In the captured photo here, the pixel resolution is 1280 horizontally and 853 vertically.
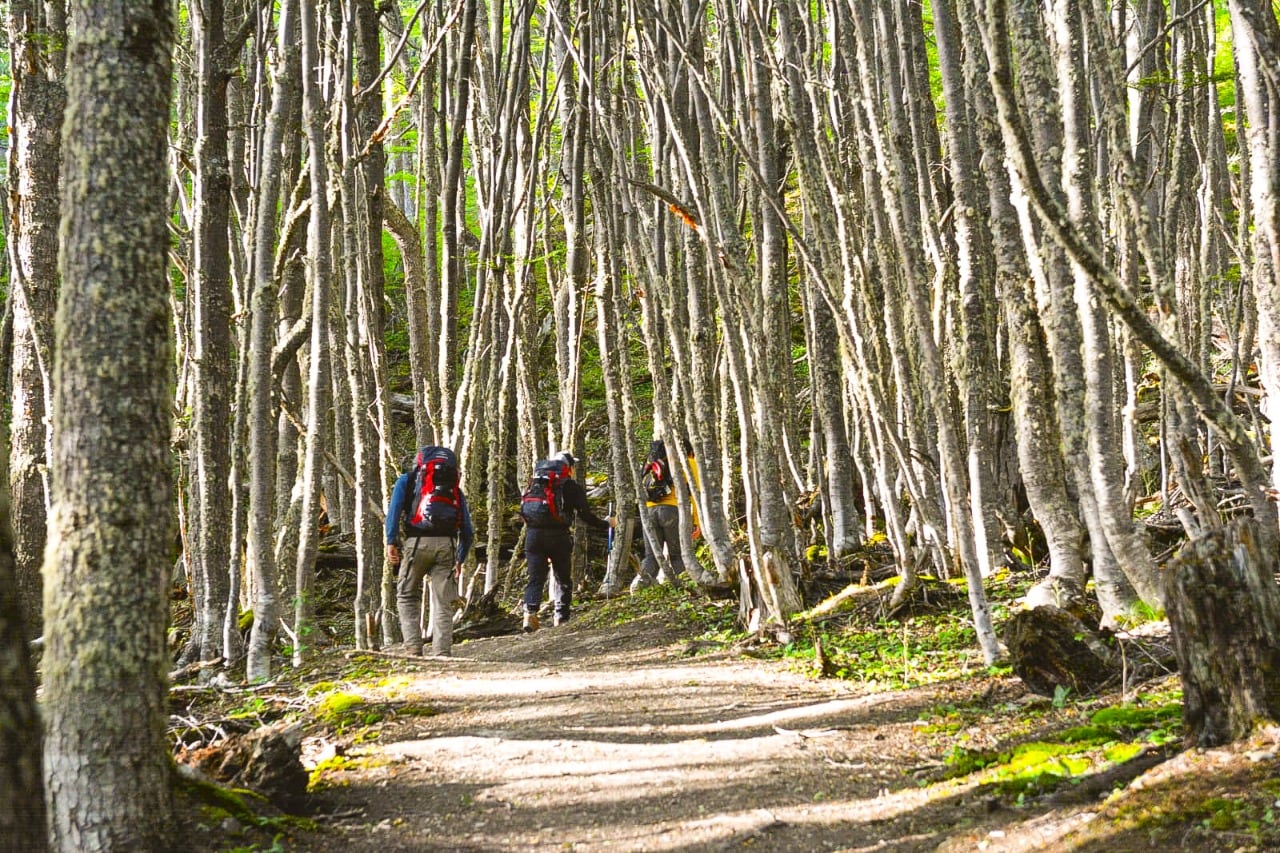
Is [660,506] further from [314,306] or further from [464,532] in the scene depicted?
[314,306]

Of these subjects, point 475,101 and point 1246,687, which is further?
point 475,101

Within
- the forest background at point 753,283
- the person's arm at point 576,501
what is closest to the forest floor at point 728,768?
the forest background at point 753,283

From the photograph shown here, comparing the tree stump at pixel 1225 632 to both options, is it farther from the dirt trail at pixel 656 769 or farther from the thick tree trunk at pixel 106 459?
the thick tree trunk at pixel 106 459

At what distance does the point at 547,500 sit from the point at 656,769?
4.69 meters

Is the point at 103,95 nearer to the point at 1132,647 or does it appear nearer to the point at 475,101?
the point at 1132,647

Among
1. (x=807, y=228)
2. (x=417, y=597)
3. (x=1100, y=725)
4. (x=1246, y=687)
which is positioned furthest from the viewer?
(x=807, y=228)

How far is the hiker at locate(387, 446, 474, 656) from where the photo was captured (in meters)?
6.66

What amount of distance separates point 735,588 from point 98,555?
536cm

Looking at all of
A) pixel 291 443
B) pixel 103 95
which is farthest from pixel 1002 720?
pixel 291 443

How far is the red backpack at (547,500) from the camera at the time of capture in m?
8.38

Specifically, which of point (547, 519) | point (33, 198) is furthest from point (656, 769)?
point (33, 198)

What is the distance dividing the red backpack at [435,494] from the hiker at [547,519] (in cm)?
167

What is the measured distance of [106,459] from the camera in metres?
2.66

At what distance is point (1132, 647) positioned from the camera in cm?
428
